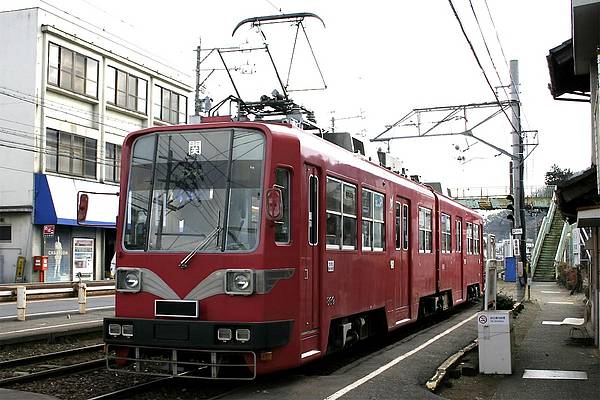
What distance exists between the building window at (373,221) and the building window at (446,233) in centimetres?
547

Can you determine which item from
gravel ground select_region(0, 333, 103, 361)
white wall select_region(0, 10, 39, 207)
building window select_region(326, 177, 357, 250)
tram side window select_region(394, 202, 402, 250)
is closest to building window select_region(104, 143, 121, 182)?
white wall select_region(0, 10, 39, 207)

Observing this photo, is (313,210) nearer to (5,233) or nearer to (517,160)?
(517,160)

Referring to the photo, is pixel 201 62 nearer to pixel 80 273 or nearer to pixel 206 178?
pixel 80 273

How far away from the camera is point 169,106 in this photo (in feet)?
139

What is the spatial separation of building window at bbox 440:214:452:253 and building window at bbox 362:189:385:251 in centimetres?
547

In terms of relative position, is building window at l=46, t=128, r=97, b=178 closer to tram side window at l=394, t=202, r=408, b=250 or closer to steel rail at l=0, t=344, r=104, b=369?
steel rail at l=0, t=344, r=104, b=369

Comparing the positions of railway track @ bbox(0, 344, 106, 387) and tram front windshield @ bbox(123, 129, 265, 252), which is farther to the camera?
railway track @ bbox(0, 344, 106, 387)

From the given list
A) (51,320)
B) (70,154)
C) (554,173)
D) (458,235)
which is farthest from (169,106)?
(554,173)

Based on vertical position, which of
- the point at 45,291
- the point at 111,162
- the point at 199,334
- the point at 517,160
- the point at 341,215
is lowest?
the point at 45,291

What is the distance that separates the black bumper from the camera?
7.94 meters

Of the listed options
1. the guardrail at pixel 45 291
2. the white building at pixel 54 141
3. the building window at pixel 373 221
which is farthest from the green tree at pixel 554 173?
the building window at pixel 373 221

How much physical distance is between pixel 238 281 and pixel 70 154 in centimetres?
2861

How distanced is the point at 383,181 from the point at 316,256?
11.7ft

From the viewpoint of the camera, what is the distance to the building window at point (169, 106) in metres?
41.3
